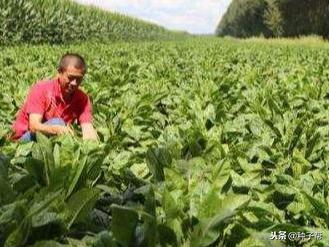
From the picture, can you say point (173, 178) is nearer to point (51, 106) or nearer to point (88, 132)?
point (88, 132)

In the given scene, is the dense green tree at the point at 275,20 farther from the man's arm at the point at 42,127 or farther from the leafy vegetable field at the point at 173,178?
the man's arm at the point at 42,127

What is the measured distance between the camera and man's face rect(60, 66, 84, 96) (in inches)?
191

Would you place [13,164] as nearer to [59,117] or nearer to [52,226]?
[52,226]

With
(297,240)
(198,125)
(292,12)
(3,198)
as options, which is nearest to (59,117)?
(198,125)

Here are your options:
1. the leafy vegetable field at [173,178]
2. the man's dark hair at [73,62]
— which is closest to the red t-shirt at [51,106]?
the leafy vegetable field at [173,178]

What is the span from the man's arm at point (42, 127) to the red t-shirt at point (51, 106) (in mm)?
65

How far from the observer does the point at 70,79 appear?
4934mm

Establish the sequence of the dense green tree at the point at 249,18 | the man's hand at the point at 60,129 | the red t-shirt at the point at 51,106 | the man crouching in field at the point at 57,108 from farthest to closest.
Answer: the dense green tree at the point at 249,18, the red t-shirt at the point at 51,106, the man crouching in field at the point at 57,108, the man's hand at the point at 60,129

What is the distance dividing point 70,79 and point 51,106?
0.42 meters

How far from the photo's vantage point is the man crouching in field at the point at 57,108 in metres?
4.94

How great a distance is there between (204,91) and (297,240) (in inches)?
182

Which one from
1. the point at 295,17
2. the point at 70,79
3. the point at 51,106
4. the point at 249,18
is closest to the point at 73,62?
the point at 70,79

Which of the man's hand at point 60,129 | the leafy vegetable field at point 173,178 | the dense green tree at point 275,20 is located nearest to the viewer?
the leafy vegetable field at point 173,178

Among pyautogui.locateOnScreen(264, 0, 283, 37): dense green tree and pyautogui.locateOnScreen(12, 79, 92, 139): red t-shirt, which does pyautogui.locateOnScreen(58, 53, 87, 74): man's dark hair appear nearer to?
pyautogui.locateOnScreen(12, 79, 92, 139): red t-shirt
